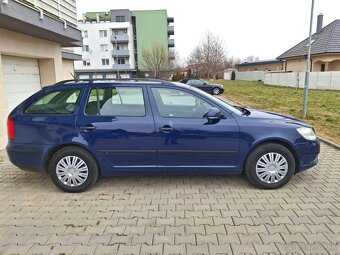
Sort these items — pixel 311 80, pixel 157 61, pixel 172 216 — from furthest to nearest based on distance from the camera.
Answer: pixel 157 61 → pixel 311 80 → pixel 172 216

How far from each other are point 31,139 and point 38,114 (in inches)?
14.5

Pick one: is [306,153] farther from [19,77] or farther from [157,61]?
[157,61]

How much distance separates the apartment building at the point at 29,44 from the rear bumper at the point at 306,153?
5525 mm

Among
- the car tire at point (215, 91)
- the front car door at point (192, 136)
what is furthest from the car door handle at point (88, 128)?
the car tire at point (215, 91)

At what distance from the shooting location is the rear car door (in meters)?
3.78

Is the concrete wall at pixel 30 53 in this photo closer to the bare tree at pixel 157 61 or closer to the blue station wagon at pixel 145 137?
the blue station wagon at pixel 145 137

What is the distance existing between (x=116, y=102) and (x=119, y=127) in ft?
1.32

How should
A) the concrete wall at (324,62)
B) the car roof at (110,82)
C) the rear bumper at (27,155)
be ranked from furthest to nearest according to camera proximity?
the concrete wall at (324,62) → the car roof at (110,82) → the rear bumper at (27,155)

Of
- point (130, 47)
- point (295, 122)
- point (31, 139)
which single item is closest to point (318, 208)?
point (295, 122)

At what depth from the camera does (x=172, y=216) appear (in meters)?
3.23

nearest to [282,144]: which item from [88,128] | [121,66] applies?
[88,128]

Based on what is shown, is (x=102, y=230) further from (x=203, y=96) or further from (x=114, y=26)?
(x=114, y=26)

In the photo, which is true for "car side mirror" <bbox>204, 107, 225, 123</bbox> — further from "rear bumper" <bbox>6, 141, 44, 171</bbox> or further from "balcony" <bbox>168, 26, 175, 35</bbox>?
"balcony" <bbox>168, 26, 175, 35</bbox>

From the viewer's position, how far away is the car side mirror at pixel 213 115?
3771 millimetres
